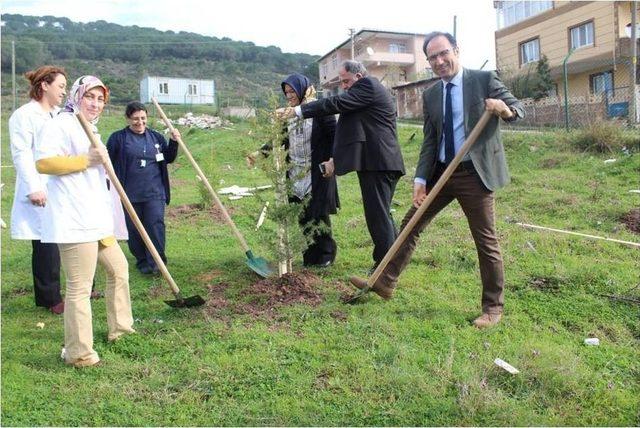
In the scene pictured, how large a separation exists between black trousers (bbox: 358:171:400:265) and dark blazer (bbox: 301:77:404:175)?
11 centimetres

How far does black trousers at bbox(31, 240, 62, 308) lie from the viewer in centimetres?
492

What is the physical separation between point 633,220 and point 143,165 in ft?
20.0

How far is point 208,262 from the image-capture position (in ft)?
20.9

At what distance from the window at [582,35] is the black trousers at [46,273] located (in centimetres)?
2779

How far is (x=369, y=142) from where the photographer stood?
4.97 meters

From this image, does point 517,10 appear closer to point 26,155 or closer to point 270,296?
point 270,296

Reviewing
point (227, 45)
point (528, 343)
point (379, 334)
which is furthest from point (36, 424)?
point (227, 45)

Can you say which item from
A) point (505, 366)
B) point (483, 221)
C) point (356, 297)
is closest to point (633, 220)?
point (483, 221)

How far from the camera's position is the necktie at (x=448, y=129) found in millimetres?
4191

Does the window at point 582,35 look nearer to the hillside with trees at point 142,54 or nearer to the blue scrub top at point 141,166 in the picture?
the blue scrub top at point 141,166

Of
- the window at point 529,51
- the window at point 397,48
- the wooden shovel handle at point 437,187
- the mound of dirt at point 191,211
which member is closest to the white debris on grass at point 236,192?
the mound of dirt at point 191,211

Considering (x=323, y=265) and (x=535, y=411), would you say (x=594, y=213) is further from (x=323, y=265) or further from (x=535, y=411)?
(x=535, y=411)

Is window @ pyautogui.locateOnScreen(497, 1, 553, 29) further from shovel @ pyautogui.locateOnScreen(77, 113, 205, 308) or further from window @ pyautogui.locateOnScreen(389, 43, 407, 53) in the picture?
shovel @ pyautogui.locateOnScreen(77, 113, 205, 308)

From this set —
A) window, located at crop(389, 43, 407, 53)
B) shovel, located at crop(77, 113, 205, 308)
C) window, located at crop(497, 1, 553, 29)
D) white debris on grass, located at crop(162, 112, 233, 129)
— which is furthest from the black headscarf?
window, located at crop(389, 43, 407, 53)
